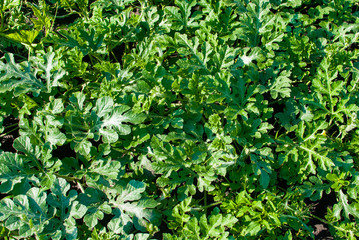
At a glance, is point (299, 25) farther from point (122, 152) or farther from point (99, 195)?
point (99, 195)

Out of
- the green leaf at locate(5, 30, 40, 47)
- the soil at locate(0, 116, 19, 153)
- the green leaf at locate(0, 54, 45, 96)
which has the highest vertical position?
the green leaf at locate(5, 30, 40, 47)

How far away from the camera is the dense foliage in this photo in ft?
8.89

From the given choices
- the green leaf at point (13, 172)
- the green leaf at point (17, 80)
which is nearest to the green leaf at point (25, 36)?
the green leaf at point (17, 80)

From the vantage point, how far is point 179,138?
9.57ft

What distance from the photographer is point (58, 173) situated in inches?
111

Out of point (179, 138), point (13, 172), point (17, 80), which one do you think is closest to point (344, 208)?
point (179, 138)

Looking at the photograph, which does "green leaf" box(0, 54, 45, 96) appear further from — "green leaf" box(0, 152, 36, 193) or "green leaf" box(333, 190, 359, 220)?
"green leaf" box(333, 190, 359, 220)

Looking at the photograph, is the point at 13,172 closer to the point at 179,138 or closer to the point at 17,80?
the point at 17,80

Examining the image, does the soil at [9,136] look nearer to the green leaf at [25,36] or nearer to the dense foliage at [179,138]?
the dense foliage at [179,138]

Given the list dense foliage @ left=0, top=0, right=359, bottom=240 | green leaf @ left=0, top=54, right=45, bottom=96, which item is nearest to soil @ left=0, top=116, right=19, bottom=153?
dense foliage @ left=0, top=0, right=359, bottom=240

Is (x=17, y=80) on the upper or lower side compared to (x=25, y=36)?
lower

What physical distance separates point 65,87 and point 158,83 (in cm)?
101

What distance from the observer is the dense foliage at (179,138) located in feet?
8.89

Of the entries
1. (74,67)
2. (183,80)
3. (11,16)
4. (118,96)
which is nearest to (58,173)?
(118,96)
